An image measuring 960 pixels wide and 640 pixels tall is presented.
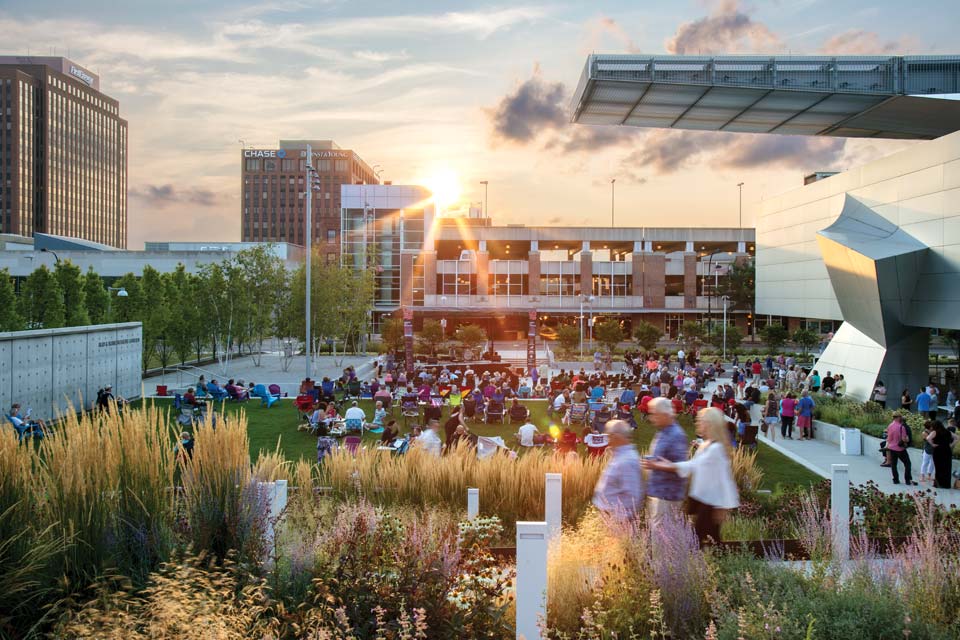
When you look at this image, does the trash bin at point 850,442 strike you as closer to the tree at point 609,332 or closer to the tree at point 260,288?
the tree at point 609,332

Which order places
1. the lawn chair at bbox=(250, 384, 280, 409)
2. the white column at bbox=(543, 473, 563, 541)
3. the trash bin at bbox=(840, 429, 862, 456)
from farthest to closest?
the lawn chair at bbox=(250, 384, 280, 409), the trash bin at bbox=(840, 429, 862, 456), the white column at bbox=(543, 473, 563, 541)

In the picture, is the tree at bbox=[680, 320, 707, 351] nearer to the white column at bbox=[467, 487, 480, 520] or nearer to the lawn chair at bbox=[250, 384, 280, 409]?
the lawn chair at bbox=[250, 384, 280, 409]

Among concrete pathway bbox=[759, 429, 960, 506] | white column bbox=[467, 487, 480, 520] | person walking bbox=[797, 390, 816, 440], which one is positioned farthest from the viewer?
person walking bbox=[797, 390, 816, 440]

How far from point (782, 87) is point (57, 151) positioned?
456ft

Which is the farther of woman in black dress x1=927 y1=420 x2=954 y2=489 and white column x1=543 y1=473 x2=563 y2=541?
woman in black dress x1=927 y1=420 x2=954 y2=489

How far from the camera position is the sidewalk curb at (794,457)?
13.7 meters

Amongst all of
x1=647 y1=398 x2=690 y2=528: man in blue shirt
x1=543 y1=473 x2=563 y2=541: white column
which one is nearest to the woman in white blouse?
x1=647 y1=398 x2=690 y2=528: man in blue shirt

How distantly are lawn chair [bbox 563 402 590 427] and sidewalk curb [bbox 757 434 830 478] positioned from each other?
4.33 metres

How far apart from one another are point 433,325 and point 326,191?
101628 millimetres

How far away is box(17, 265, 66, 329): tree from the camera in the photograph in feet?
101

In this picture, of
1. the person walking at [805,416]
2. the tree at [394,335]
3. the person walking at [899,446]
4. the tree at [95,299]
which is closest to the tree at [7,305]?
the tree at [95,299]

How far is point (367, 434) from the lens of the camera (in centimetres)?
1723

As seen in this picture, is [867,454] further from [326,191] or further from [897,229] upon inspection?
[326,191]

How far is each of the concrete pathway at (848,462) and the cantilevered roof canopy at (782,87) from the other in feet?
39.3
